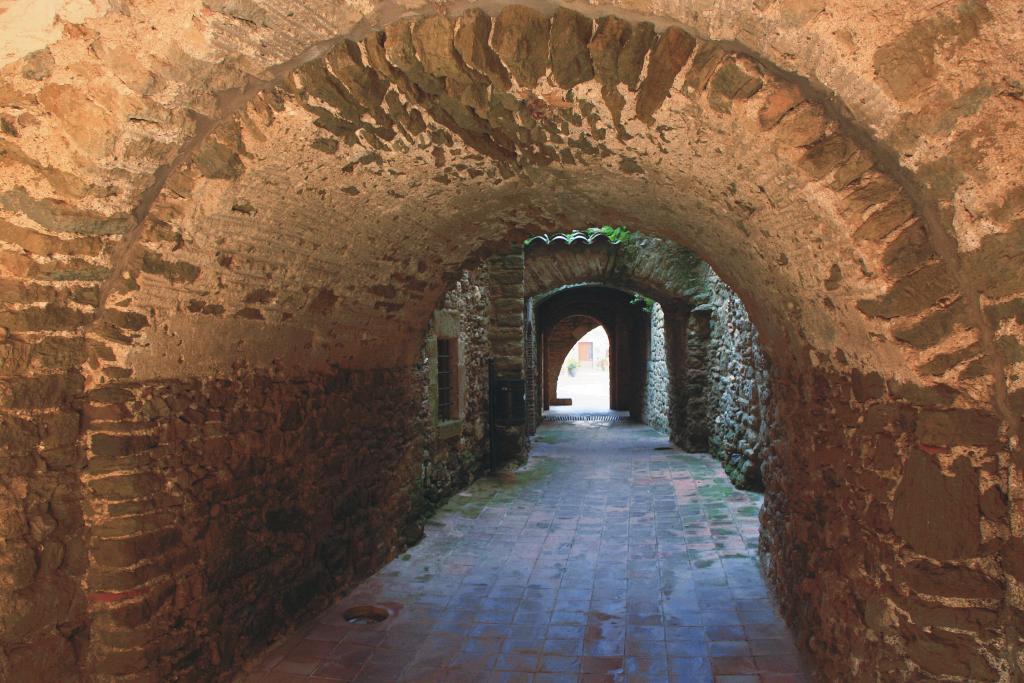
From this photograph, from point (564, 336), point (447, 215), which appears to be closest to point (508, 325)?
point (447, 215)

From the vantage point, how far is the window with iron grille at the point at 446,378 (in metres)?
7.28

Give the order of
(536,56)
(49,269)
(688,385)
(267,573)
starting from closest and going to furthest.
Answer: (536,56), (49,269), (267,573), (688,385)

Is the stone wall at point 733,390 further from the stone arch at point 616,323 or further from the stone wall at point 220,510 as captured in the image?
the stone arch at point 616,323

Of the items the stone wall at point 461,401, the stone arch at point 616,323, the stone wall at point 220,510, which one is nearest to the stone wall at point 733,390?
the stone wall at point 461,401

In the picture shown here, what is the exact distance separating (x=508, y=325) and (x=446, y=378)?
1.95 m

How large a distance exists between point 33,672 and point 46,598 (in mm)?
243

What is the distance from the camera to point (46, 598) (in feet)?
8.02

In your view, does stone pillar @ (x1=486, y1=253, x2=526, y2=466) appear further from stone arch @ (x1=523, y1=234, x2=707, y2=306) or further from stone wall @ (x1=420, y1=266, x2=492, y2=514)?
stone arch @ (x1=523, y1=234, x2=707, y2=306)

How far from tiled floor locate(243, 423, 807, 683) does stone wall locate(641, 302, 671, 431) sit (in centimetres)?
547

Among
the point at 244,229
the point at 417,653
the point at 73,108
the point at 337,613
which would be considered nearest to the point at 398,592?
the point at 337,613

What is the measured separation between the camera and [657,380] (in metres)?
13.4

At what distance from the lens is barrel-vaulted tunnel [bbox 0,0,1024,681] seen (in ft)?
5.85

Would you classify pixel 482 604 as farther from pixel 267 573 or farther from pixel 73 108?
pixel 73 108

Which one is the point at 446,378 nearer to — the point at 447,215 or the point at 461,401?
the point at 461,401
